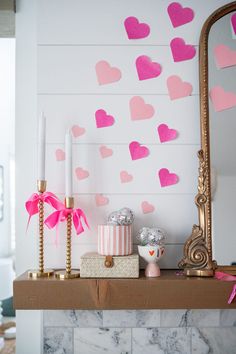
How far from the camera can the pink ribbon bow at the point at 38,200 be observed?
1412mm

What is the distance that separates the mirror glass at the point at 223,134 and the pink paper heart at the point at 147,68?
0.20 meters

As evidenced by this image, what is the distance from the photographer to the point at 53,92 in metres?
1.55

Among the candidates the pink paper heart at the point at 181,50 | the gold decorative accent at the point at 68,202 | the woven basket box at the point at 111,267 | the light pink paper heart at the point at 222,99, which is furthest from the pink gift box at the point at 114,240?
the pink paper heart at the point at 181,50

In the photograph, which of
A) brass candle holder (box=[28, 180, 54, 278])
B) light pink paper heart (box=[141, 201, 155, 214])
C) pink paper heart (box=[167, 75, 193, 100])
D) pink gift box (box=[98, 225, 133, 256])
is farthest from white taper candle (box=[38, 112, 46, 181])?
pink paper heart (box=[167, 75, 193, 100])

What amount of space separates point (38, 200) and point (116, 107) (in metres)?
0.46

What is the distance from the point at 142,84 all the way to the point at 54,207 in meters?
0.57

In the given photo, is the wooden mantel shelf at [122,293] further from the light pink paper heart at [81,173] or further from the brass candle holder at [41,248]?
the light pink paper heart at [81,173]

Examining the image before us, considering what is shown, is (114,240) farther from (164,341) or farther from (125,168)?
(164,341)

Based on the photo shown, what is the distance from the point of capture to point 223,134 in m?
1.49

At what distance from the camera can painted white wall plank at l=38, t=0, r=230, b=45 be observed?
156 cm

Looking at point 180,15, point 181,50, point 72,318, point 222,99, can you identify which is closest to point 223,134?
point 222,99

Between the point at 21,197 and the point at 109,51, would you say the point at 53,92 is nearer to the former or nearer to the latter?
the point at 109,51

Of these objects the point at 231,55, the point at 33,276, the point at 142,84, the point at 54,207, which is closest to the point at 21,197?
the point at 54,207

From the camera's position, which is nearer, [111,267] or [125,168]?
[111,267]
